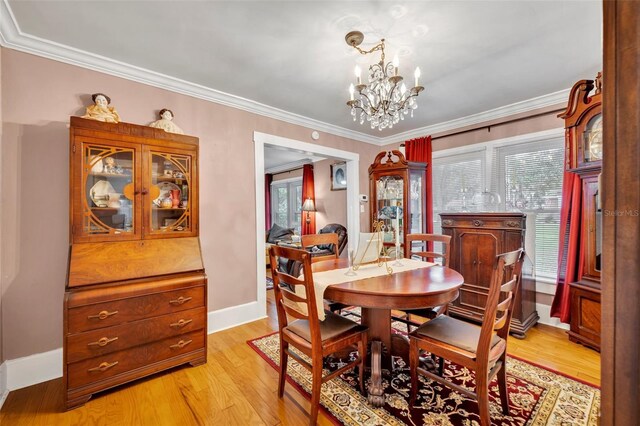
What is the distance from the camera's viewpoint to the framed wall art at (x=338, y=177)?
5.65 meters

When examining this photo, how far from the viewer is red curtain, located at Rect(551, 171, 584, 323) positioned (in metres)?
2.69

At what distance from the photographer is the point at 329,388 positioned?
1.96 m

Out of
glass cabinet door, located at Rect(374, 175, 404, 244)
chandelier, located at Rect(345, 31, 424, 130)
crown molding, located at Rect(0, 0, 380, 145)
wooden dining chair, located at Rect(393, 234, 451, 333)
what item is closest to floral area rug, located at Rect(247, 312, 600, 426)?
wooden dining chair, located at Rect(393, 234, 451, 333)

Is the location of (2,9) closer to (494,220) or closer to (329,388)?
(329,388)

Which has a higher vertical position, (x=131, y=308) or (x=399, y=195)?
(x=399, y=195)

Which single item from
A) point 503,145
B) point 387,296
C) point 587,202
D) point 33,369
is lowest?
point 33,369

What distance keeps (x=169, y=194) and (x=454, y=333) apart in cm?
243

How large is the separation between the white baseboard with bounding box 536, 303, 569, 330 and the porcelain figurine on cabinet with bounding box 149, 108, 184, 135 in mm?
4182

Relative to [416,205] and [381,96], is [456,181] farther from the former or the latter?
[381,96]

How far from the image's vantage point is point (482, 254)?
9.88ft

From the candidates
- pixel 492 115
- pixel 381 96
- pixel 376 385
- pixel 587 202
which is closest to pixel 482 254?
pixel 587 202

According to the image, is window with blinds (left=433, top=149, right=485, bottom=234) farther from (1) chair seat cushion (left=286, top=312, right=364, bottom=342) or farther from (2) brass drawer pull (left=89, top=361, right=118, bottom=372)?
(2) brass drawer pull (left=89, top=361, right=118, bottom=372)

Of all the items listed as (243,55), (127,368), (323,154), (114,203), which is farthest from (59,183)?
(323,154)

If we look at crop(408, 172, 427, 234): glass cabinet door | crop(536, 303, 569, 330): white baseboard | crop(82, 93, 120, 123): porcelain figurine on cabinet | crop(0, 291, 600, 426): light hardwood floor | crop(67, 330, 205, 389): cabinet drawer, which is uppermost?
crop(82, 93, 120, 123): porcelain figurine on cabinet
